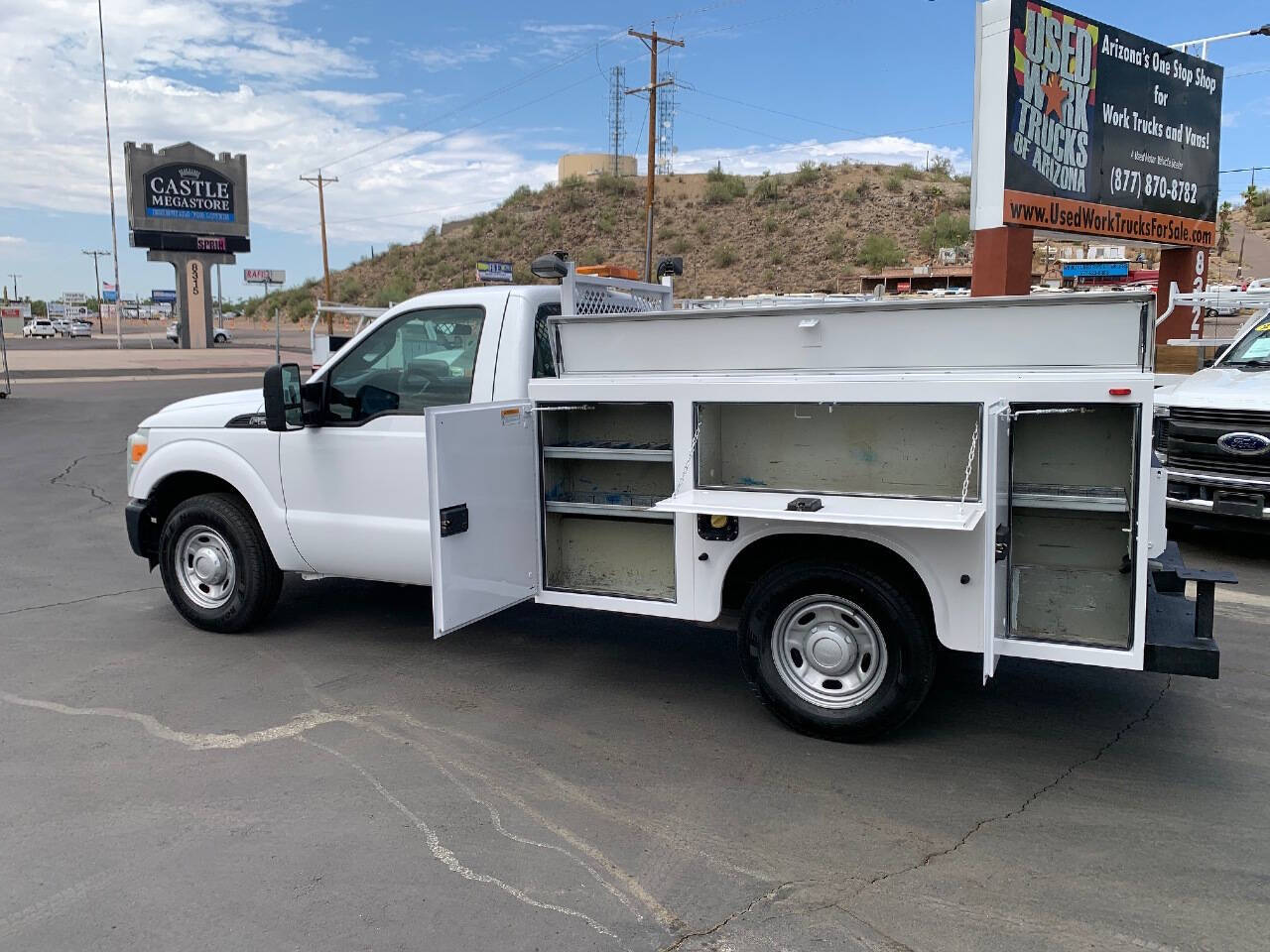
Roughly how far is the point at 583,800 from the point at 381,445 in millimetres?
2486

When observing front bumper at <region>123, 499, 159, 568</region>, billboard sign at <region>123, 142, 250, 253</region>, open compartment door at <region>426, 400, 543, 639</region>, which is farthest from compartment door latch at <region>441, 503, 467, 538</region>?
billboard sign at <region>123, 142, 250, 253</region>

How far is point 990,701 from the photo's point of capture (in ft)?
17.5

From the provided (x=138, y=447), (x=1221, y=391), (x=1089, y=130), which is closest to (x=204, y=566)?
(x=138, y=447)

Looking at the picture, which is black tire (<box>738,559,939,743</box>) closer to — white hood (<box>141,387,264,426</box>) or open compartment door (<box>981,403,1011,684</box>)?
open compartment door (<box>981,403,1011,684</box>)

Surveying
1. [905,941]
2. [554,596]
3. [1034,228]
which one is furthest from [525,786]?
[1034,228]

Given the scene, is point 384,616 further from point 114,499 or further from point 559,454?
point 114,499

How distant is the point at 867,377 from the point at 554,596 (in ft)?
6.49

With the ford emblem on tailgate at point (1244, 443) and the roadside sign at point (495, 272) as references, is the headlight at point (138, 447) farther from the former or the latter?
the roadside sign at point (495, 272)

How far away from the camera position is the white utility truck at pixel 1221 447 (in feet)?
25.9

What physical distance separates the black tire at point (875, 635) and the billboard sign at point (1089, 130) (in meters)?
11.7

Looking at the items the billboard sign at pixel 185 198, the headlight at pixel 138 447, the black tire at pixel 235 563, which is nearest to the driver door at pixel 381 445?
the black tire at pixel 235 563

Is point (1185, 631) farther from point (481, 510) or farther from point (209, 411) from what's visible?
point (209, 411)

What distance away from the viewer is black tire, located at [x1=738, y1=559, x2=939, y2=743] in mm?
4480

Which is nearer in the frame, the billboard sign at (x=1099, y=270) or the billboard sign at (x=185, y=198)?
the billboard sign at (x=1099, y=270)
